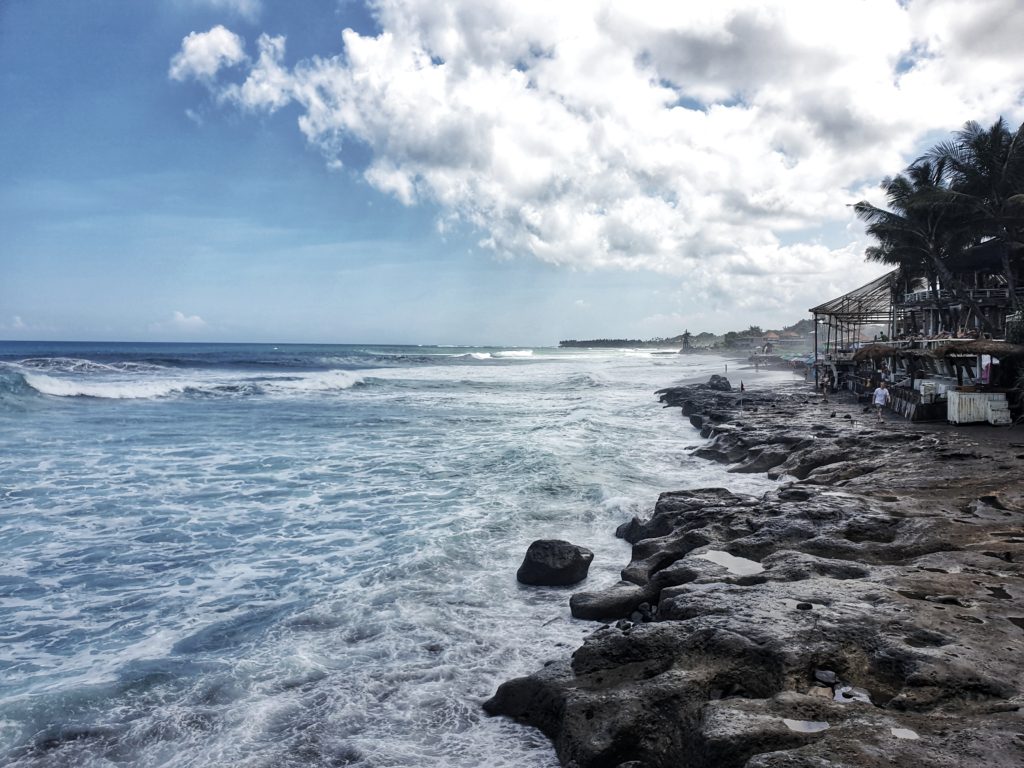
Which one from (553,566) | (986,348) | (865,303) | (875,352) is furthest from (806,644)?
(865,303)

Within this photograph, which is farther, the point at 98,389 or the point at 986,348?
the point at 98,389

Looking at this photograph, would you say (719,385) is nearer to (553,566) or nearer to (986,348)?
(986,348)

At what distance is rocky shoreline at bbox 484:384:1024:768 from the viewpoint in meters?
4.14

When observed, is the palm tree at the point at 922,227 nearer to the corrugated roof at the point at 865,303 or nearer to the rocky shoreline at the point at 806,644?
the corrugated roof at the point at 865,303

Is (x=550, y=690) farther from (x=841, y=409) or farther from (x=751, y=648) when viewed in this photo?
(x=841, y=409)

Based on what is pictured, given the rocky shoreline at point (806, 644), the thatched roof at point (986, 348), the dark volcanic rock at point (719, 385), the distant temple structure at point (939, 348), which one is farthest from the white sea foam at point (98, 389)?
the thatched roof at point (986, 348)

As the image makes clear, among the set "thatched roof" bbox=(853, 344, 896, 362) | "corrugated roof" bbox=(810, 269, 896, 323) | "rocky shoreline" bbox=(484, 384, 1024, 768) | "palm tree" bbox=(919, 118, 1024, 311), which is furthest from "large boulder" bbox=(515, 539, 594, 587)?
"corrugated roof" bbox=(810, 269, 896, 323)

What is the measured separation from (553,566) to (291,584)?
4.13 metres

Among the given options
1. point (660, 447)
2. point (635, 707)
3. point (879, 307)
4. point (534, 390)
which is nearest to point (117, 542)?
point (635, 707)

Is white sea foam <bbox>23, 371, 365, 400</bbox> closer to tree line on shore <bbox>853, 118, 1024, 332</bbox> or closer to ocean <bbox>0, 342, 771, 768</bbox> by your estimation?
ocean <bbox>0, 342, 771, 768</bbox>

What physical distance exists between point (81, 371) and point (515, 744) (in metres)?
56.1

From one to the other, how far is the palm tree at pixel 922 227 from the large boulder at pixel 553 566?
88.1 feet

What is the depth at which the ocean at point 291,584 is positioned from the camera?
5.84m

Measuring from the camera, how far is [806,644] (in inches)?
208
